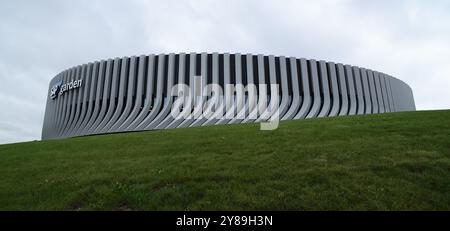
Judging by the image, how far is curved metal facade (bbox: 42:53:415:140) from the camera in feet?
154

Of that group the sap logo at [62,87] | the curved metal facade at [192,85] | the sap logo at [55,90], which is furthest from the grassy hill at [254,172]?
the sap logo at [55,90]

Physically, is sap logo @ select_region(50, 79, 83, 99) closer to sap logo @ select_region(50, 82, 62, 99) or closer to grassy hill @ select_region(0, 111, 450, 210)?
sap logo @ select_region(50, 82, 62, 99)

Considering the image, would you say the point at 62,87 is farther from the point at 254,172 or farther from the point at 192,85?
the point at 254,172

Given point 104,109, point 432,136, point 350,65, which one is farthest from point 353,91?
point 432,136

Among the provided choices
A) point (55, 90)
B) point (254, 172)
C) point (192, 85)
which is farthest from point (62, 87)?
point (254, 172)

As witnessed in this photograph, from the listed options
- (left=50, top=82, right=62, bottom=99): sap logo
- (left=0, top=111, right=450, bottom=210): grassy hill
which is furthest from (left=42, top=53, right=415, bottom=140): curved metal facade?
(left=0, top=111, right=450, bottom=210): grassy hill

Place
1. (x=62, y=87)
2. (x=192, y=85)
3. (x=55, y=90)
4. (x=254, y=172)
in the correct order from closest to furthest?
1. (x=254, y=172)
2. (x=192, y=85)
3. (x=62, y=87)
4. (x=55, y=90)

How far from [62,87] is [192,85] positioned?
23.5 metres

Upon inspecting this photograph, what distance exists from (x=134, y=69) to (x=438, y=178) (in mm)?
45592

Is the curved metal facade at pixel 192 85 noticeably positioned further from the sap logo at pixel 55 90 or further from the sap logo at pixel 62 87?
the sap logo at pixel 55 90

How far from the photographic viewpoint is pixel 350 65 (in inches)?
2188

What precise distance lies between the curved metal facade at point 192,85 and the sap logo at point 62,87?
208mm

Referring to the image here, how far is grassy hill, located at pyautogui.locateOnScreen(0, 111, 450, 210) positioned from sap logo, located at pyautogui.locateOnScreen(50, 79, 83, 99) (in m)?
41.5

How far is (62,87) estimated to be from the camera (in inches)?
2269
